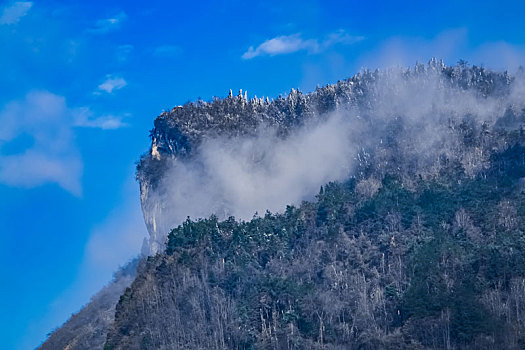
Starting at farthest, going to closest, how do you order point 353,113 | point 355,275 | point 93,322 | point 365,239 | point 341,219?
point 353,113 → point 93,322 → point 341,219 → point 365,239 → point 355,275

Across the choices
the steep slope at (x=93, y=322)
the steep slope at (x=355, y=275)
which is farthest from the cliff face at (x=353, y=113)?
the steep slope at (x=355, y=275)

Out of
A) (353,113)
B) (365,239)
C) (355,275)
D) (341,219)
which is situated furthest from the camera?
(353,113)

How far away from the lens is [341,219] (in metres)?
80.2

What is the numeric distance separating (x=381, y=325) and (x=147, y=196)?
43.7 m

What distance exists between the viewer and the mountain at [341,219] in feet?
211

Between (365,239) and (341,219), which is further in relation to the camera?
(341,219)

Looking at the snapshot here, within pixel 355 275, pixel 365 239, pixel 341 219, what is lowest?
pixel 355 275

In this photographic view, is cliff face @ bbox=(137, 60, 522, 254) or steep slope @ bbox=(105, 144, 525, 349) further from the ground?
cliff face @ bbox=(137, 60, 522, 254)

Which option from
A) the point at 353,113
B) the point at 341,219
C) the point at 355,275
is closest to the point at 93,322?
Answer: the point at 341,219

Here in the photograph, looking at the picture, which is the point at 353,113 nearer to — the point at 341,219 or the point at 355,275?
the point at 341,219

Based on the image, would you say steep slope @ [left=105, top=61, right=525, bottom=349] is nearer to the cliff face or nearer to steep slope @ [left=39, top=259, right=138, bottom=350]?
the cliff face

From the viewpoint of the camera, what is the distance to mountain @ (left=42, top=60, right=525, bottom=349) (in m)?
64.2

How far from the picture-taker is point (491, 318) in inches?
2312

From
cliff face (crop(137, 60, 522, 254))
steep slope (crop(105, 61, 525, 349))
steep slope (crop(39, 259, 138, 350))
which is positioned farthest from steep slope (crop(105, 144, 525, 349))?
cliff face (crop(137, 60, 522, 254))
